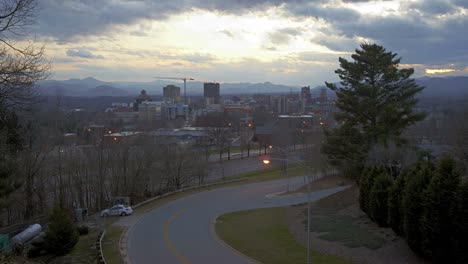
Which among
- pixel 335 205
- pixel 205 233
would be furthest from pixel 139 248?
pixel 335 205

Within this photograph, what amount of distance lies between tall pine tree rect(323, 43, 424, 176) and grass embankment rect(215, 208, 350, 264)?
804 centimetres

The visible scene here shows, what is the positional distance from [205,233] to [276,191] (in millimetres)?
16815

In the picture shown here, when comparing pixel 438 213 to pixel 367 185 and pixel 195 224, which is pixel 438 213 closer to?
pixel 367 185

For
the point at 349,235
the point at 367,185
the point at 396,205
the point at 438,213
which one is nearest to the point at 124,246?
the point at 349,235

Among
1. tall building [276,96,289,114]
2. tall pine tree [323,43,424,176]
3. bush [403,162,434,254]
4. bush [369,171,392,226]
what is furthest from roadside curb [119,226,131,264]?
tall building [276,96,289,114]

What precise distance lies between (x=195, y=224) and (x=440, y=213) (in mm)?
16616

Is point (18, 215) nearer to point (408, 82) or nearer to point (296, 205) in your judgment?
point (296, 205)

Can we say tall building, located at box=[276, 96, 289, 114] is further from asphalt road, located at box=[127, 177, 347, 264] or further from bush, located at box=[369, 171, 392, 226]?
bush, located at box=[369, 171, 392, 226]

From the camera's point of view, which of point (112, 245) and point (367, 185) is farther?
point (112, 245)

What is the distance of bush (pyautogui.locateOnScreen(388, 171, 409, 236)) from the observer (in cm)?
1750

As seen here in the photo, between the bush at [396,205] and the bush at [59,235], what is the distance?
1590cm

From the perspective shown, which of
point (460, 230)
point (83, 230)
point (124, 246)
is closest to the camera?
point (460, 230)

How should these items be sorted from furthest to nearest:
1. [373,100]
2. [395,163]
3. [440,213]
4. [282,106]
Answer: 1. [282,106]
2. [373,100]
3. [395,163]
4. [440,213]

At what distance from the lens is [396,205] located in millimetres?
17609
